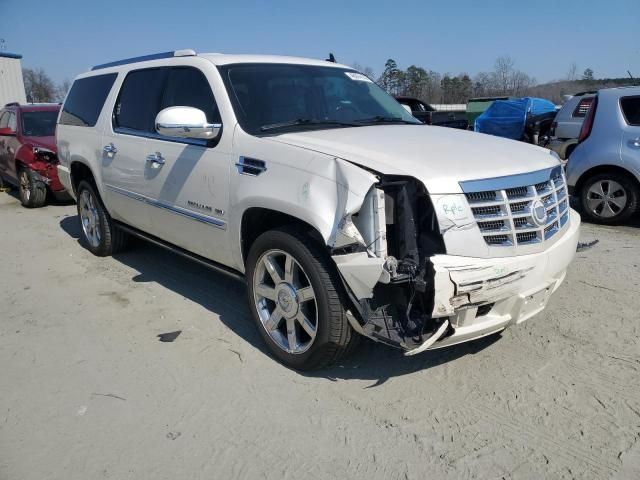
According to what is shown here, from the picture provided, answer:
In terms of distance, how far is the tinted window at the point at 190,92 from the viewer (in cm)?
381

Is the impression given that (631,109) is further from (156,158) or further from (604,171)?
(156,158)

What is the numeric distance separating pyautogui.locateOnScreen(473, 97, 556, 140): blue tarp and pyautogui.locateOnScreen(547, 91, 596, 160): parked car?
486 centimetres

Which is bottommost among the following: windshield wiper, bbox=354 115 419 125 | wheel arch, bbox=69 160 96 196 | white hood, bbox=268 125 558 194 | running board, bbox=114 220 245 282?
running board, bbox=114 220 245 282

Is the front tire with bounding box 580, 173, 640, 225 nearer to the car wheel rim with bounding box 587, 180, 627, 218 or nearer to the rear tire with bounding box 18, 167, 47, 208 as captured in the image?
the car wheel rim with bounding box 587, 180, 627, 218

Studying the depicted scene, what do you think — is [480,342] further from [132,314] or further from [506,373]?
[132,314]

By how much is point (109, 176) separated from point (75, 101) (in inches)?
59.4

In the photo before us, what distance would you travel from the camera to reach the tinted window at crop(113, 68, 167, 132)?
449 cm

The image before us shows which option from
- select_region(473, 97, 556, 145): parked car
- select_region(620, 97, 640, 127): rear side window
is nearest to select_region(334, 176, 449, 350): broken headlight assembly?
select_region(620, 97, 640, 127): rear side window

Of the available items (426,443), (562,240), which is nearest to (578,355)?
(562,240)

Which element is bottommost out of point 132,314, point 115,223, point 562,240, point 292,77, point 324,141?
point 132,314

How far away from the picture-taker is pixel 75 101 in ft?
19.6

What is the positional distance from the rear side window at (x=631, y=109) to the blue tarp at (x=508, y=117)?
820 cm

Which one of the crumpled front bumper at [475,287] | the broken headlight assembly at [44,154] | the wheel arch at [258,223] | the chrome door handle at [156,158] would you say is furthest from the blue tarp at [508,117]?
the crumpled front bumper at [475,287]

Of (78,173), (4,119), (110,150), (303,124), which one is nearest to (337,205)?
(303,124)
